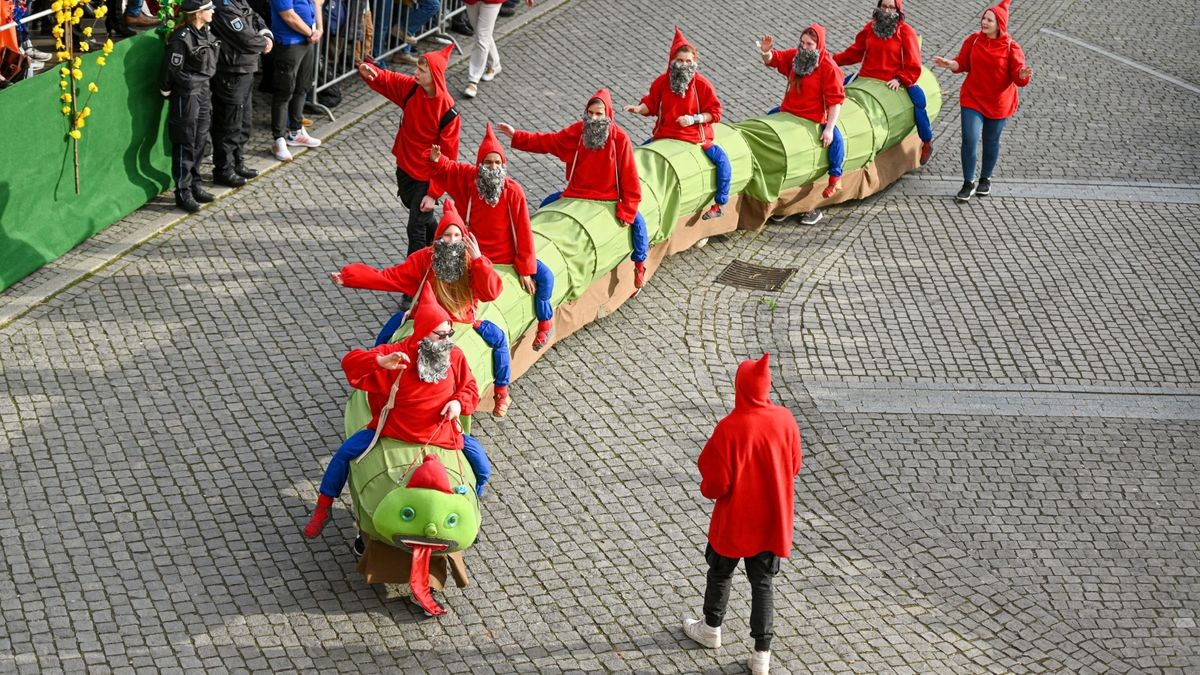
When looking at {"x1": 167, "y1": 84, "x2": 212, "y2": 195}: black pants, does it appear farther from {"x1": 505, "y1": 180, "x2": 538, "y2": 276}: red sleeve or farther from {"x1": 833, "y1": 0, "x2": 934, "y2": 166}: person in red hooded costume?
{"x1": 833, "y1": 0, "x2": 934, "y2": 166}: person in red hooded costume

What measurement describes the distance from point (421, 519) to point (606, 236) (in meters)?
3.90

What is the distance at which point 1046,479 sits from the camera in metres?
10.5

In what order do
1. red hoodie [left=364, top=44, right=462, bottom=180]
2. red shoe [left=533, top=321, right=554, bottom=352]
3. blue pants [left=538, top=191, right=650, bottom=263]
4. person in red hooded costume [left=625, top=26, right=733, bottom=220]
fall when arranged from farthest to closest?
1. person in red hooded costume [left=625, top=26, right=733, bottom=220]
2. blue pants [left=538, top=191, right=650, bottom=263]
3. red hoodie [left=364, top=44, right=462, bottom=180]
4. red shoe [left=533, top=321, right=554, bottom=352]

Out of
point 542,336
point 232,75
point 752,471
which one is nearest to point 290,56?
point 232,75

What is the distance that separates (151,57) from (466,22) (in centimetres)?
602

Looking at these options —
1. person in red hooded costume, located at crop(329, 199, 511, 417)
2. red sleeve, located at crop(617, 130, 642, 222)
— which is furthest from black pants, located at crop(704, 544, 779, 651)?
red sleeve, located at crop(617, 130, 642, 222)

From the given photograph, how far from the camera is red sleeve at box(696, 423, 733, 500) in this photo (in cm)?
808

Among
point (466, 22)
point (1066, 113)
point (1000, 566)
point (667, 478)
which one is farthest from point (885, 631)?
point (466, 22)

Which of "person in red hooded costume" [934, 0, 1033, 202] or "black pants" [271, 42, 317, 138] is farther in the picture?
"person in red hooded costume" [934, 0, 1033, 202]

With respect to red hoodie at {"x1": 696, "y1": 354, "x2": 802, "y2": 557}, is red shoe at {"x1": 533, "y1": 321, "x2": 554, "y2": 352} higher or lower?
lower

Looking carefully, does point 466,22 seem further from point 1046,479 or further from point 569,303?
point 1046,479

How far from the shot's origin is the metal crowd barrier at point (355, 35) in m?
15.4

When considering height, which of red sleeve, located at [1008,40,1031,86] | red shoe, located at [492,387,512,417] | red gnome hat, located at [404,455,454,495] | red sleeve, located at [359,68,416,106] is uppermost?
red sleeve, located at [1008,40,1031,86]

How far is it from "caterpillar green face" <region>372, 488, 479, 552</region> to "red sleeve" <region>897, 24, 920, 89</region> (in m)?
8.18
